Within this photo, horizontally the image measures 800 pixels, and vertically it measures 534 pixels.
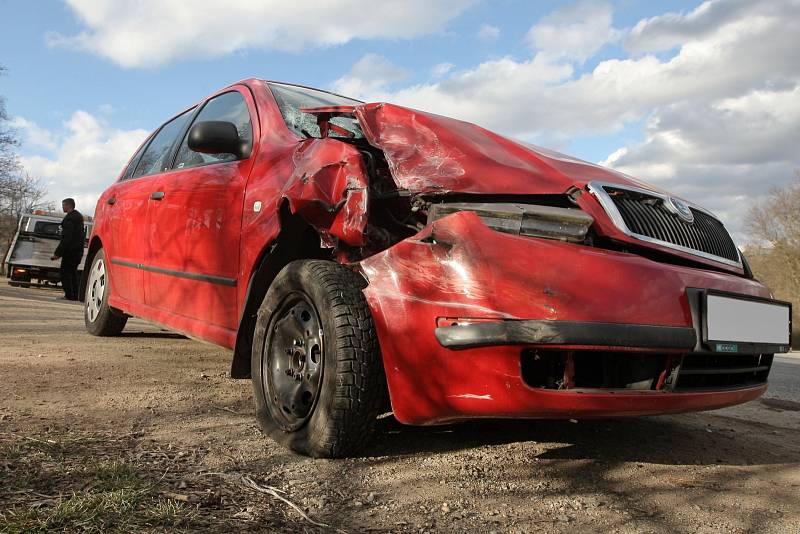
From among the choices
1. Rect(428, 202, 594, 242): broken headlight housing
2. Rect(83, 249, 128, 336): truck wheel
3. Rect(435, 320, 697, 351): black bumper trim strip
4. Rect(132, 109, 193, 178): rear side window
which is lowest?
Rect(83, 249, 128, 336): truck wheel

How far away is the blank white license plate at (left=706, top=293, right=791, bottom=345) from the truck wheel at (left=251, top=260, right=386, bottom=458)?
114cm

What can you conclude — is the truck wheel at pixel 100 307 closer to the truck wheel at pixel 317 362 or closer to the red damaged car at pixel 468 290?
the red damaged car at pixel 468 290

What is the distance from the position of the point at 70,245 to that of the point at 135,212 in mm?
7780

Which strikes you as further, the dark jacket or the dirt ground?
the dark jacket

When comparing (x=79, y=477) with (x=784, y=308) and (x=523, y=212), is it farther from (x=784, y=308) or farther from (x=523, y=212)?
(x=784, y=308)

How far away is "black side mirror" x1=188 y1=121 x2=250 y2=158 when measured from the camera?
10.3 feet

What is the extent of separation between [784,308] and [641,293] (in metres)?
1.04

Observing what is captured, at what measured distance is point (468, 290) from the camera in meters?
2.04

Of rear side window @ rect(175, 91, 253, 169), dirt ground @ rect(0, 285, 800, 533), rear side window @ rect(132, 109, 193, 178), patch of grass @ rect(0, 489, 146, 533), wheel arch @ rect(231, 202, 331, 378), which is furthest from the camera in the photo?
rear side window @ rect(132, 109, 193, 178)

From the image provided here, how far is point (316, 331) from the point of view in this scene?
8.13ft

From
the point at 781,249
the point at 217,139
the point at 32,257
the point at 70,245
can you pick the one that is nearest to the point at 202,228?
the point at 217,139

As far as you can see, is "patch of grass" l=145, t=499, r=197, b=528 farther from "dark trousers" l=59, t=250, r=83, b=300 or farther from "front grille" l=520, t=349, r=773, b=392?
"dark trousers" l=59, t=250, r=83, b=300

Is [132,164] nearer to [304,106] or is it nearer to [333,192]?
[304,106]

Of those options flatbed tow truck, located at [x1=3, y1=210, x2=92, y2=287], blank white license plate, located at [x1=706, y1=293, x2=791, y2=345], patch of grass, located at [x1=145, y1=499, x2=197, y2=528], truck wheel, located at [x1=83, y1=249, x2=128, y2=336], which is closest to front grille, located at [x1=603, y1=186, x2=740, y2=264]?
blank white license plate, located at [x1=706, y1=293, x2=791, y2=345]
